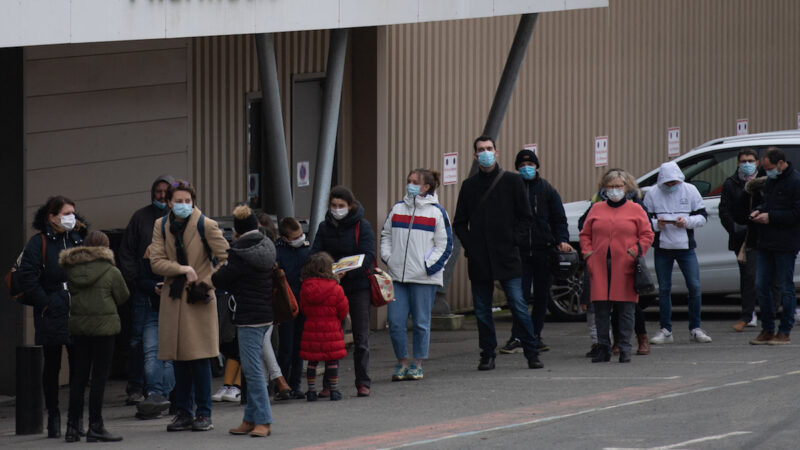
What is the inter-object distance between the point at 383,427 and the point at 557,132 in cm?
1071

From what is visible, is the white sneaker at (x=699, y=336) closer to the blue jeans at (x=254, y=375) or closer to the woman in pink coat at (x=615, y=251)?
the woman in pink coat at (x=615, y=251)

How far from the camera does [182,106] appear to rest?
1487cm

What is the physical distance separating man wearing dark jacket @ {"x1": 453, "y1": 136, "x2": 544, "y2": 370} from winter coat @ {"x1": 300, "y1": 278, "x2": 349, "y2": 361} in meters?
1.83

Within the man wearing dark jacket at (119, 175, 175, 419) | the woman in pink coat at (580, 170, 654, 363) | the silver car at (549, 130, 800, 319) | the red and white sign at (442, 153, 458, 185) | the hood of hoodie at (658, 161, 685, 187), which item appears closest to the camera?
the man wearing dark jacket at (119, 175, 175, 419)

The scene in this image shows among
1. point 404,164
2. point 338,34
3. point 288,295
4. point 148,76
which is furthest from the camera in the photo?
point 404,164

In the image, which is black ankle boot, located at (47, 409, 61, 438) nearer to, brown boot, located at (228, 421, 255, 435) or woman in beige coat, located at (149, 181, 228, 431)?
woman in beige coat, located at (149, 181, 228, 431)

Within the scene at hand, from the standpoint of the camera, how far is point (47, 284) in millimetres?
10797

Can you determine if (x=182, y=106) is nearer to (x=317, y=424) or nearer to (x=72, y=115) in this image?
(x=72, y=115)

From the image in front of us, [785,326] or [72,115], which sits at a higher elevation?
[72,115]

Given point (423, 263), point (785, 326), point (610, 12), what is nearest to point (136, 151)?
point (423, 263)

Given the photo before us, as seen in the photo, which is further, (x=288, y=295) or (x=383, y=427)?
(x=288, y=295)

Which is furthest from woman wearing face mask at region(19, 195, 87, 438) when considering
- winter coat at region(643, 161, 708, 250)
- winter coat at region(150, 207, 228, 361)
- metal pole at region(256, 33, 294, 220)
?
winter coat at region(643, 161, 708, 250)

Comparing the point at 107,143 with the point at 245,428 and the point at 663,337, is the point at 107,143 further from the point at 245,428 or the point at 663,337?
the point at 663,337

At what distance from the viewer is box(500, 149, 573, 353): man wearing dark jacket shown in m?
13.9
